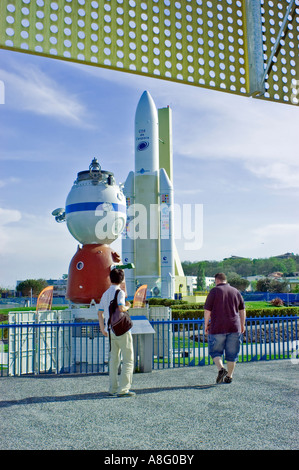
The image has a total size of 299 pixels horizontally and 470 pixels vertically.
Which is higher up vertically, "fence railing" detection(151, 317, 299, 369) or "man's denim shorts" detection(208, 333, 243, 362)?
"man's denim shorts" detection(208, 333, 243, 362)

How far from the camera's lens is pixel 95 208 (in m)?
15.9

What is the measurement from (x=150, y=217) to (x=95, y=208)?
1992 cm

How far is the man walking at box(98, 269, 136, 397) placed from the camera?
5.56m

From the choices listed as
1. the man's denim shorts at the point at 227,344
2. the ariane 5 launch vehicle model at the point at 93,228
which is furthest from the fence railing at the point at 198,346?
the ariane 5 launch vehicle model at the point at 93,228

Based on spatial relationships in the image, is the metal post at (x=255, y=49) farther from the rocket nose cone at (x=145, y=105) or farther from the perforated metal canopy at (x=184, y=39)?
the rocket nose cone at (x=145, y=105)

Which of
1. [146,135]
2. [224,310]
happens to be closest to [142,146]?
[146,135]

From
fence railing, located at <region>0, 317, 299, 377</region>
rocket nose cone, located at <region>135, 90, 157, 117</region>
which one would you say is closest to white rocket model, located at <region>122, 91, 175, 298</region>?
rocket nose cone, located at <region>135, 90, 157, 117</region>

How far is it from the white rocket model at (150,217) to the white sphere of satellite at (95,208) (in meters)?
18.2

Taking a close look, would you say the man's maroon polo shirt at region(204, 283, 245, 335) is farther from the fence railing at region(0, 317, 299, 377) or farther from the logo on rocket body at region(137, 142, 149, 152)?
the logo on rocket body at region(137, 142, 149, 152)

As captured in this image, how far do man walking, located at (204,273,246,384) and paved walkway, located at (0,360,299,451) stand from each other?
0.96 ft

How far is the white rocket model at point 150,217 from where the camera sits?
34688 mm

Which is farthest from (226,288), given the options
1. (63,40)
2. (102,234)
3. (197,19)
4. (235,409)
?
(102,234)
